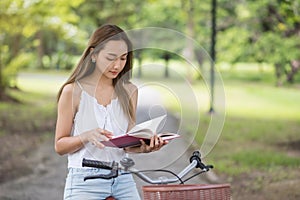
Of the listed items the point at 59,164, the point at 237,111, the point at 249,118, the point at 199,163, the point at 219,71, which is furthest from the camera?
the point at 237,111

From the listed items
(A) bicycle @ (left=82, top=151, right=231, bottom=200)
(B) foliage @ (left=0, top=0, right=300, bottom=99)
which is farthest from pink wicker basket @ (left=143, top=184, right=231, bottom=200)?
(B) foliage @ (left=0, top=0, right=300, bottom=99)

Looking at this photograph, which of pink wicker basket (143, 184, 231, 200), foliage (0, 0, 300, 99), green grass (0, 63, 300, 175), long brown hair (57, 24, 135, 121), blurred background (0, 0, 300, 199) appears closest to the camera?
pink wicker basket (143, 184, 231, 200)

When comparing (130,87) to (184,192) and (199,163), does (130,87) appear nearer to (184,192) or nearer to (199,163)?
(199,163)

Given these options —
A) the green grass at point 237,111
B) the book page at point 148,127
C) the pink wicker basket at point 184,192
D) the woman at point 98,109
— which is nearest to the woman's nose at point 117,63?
the woman at point 98,109

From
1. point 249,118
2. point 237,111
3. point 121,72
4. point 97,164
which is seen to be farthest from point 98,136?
point 237,111

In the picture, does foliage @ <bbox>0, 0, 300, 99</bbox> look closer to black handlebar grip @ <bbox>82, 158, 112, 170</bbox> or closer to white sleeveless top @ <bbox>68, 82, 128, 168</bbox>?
white sleeveless top @ <bbox>68, 82, 128, 168</bbox>

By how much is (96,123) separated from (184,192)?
580 mm

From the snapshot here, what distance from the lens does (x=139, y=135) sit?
318 centimetres

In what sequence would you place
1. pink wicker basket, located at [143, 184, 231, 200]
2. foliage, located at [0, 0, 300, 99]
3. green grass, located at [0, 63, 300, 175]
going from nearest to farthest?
pink wicker basket, located at [143, 184, 231, 200] < green grass, located at [0, 63, 300, 175] < foliage, located at [0, 0, 300, 99]

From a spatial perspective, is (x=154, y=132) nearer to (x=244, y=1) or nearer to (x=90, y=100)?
(x=90, y=100)

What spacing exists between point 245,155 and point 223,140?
2.04 m

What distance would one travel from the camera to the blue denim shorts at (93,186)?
3.49 meters

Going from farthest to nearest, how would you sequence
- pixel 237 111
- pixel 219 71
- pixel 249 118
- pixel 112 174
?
pixel 237 111
pixel 249 118
pixel 219 71
pixel 112 174

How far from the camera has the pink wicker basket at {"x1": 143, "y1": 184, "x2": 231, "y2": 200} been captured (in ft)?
10.1
